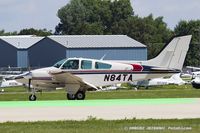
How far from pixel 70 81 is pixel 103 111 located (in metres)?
12.1

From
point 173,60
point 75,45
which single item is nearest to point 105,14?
point 75,45

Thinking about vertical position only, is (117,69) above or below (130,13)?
below

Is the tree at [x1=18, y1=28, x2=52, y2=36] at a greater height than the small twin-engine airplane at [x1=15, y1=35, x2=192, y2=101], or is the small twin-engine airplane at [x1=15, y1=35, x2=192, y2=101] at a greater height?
the tree at [x1=18, y1=28, x2=52, y2=36]

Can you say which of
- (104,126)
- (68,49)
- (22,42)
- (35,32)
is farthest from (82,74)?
(35,32)

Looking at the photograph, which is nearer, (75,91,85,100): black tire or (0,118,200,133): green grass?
(0,118,200,133): green grass

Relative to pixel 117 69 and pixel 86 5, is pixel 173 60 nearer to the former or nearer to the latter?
pixel 117 69

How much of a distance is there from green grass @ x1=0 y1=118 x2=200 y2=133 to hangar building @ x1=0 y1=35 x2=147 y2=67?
230 ft

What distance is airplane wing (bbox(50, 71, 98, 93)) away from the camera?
105 ft

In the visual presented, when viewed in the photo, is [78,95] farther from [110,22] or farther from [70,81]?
[110,22]

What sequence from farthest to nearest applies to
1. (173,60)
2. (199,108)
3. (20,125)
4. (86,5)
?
(86,5) < (173,60) < (199,108) < (20,125)

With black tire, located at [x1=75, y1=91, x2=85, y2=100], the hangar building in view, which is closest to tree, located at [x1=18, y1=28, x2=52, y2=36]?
the hangar building

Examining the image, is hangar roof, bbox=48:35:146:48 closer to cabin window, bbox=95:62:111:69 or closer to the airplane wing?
cabin window, bbox=95:62:111:69

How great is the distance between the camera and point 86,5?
166250mm

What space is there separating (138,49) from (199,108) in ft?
Result: 243
